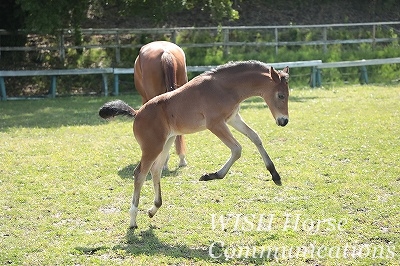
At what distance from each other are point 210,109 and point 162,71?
11.8 feet

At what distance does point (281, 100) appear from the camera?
735 cm

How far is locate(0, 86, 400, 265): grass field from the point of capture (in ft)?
21.1

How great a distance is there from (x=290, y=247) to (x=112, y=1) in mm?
17558

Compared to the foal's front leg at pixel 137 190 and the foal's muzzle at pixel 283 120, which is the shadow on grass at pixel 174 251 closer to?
the foal's front leg at pixel 137 190

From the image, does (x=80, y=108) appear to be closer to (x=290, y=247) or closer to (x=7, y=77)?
(x=7, y=77)

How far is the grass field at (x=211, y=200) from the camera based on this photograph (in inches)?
253

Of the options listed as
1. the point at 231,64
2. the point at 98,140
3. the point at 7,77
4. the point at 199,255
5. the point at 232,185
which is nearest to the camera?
the point at 199,255

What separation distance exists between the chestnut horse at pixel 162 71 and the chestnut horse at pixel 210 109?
2.74 meters

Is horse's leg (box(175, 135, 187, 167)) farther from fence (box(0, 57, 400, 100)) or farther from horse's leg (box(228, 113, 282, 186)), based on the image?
fence (box(0, 57, 400, 100))

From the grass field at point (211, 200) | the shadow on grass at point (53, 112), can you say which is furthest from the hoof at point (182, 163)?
the shadow on grass at point (53, 112)

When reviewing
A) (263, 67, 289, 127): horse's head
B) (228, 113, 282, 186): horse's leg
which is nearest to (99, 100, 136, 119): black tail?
(228, 113, 282, 186): horse's leg

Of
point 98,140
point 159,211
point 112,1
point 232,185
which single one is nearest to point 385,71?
point 112,1

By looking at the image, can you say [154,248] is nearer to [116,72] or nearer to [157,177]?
[157,177]

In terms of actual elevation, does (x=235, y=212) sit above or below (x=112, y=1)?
below
